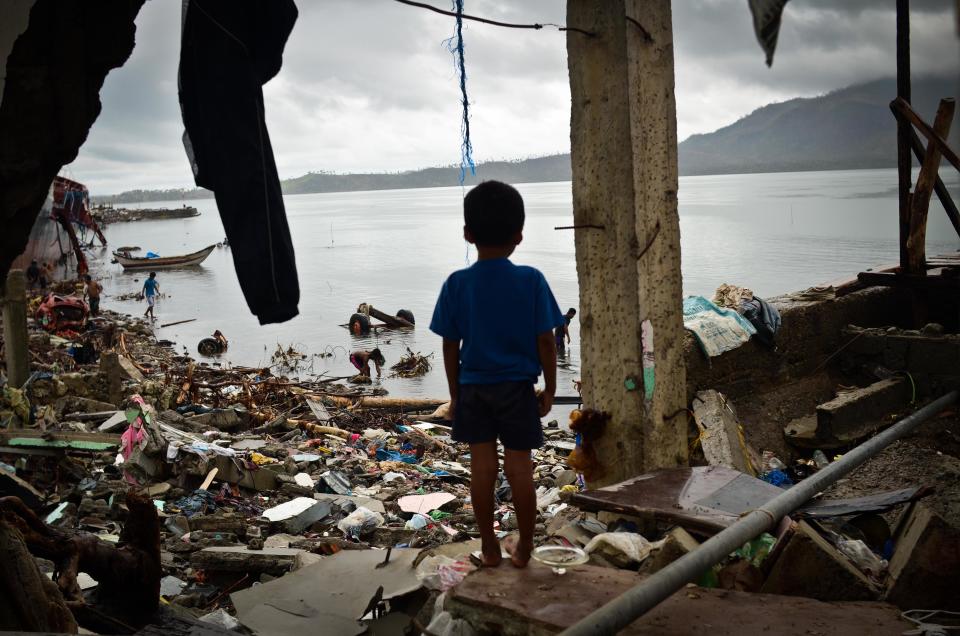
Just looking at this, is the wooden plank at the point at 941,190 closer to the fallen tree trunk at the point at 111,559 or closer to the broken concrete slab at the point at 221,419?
the fallen tree trunk at the point at 111,559

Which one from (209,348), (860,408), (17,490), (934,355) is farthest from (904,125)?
(209,348)

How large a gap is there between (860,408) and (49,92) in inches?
236

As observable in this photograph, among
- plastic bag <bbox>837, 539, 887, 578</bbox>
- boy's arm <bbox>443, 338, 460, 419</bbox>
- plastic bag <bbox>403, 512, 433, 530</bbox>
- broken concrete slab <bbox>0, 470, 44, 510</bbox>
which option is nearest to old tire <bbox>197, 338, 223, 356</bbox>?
broken concrete slab <bbox>0, 470, 44, 510</bbox>

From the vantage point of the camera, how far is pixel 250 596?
390 centimetres

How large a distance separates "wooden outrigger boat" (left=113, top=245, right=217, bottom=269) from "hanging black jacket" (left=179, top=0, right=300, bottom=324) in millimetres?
46894

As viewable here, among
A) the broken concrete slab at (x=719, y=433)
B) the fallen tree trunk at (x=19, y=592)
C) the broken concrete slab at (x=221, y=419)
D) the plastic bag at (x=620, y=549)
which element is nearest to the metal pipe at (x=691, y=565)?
the plastic bag at (x=620, y=549)

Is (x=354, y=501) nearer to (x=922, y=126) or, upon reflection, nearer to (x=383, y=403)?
(x=922, y=126)

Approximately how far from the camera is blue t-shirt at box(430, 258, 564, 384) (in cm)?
310

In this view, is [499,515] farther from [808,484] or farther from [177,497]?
[808,484]

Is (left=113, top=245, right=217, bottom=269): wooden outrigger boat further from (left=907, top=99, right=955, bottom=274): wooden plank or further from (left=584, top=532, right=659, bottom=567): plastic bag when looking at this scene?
(left=584, top=532, right=659, bottom=567): plastic bag

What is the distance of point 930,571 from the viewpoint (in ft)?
9.57

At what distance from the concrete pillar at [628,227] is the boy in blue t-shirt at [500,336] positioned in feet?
5.04

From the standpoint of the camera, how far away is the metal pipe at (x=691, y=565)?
7.46 feet

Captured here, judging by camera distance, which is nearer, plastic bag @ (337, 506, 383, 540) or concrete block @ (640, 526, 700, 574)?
concrete block @ (640, 526, 700, 574)
